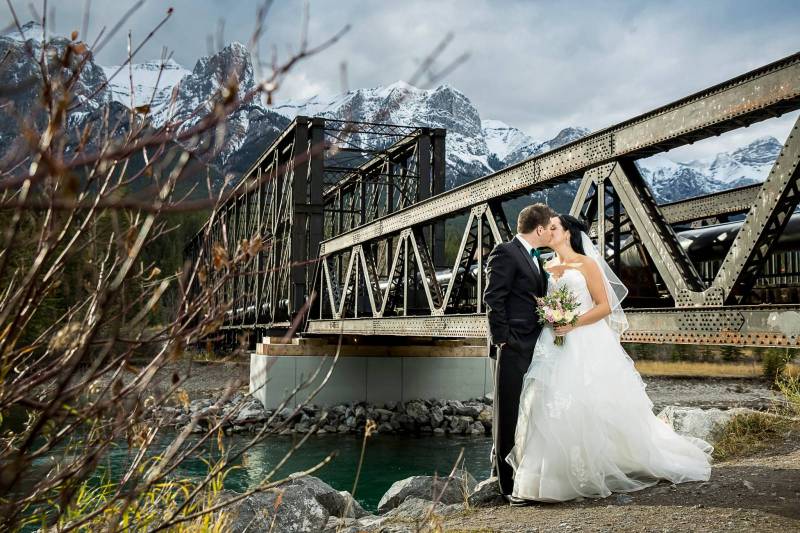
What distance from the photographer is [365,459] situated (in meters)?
16.7

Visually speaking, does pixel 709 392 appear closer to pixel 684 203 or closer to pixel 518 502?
pixel 684 203

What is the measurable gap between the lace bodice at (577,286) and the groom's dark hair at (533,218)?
19.3 inches

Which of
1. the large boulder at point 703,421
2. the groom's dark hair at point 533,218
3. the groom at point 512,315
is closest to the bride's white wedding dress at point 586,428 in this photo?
the groom at point 512,315

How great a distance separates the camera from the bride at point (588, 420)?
5.94 metres

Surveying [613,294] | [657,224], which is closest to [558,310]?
[613,294]

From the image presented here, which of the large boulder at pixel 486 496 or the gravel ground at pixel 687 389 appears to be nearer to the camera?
the large boulder at pixel 486 496

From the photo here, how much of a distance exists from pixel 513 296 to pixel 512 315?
17 cm

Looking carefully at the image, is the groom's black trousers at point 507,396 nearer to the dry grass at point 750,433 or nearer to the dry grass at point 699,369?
the dry grass at point 750,433

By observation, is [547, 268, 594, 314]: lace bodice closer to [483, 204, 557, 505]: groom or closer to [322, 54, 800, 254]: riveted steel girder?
[483, 204, 557, 505]: groom

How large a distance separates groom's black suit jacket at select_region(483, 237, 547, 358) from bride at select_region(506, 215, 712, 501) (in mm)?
124

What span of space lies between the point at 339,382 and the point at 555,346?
1668 cm

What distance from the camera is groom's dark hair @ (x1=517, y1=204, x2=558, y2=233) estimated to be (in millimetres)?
6488

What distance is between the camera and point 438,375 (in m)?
23.5

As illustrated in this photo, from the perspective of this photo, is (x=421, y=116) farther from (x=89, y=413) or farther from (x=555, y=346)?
(x=555, y=346)
